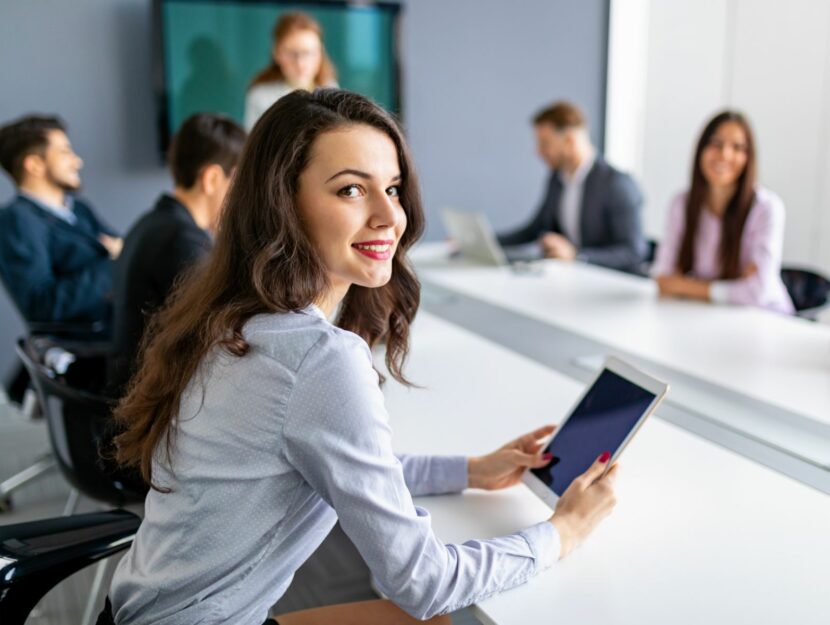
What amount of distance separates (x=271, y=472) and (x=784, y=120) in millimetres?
4758

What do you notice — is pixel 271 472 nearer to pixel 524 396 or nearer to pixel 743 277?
pixel 524 396

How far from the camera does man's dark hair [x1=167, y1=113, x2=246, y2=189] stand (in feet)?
8.24

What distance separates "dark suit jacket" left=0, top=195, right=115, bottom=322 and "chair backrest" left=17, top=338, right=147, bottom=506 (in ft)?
3.81

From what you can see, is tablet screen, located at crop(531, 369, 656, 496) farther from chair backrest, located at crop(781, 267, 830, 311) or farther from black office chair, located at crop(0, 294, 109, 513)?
chair backrest, located at crop(781, 267, 830, 311)

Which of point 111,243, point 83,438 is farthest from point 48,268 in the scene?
point 83,438

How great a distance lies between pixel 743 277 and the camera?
321 centimetres

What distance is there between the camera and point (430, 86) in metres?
5.47

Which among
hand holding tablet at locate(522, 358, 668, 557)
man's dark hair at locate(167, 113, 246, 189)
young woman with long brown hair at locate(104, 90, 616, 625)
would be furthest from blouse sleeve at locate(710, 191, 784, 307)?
young woman with long brown hair at locate(104, 90, 616, 625)

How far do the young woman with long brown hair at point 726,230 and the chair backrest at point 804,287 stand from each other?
58 millimetres

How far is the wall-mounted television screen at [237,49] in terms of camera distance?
4734mm

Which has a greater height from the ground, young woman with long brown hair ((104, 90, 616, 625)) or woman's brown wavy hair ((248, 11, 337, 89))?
woman's brown wavy hair ((248, 11, 337, 89))

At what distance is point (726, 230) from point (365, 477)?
8.11 ft

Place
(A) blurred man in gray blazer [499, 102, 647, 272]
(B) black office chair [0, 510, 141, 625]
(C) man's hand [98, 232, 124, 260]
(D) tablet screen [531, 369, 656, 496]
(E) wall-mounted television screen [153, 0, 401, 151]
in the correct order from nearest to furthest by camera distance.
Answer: (B) black office chair [0, 510, 141, 625]
(D) tablet screen [531, 369, 656, 496]
(C) man's hand [98, 232, 124, 260]
(A) blurred man in gray blazer [499, 102, 647, 272]
(E) wall-mounted television screen [153, 0, 401, 151]

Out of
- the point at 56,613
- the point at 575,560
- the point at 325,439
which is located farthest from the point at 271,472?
the point at 56,613
